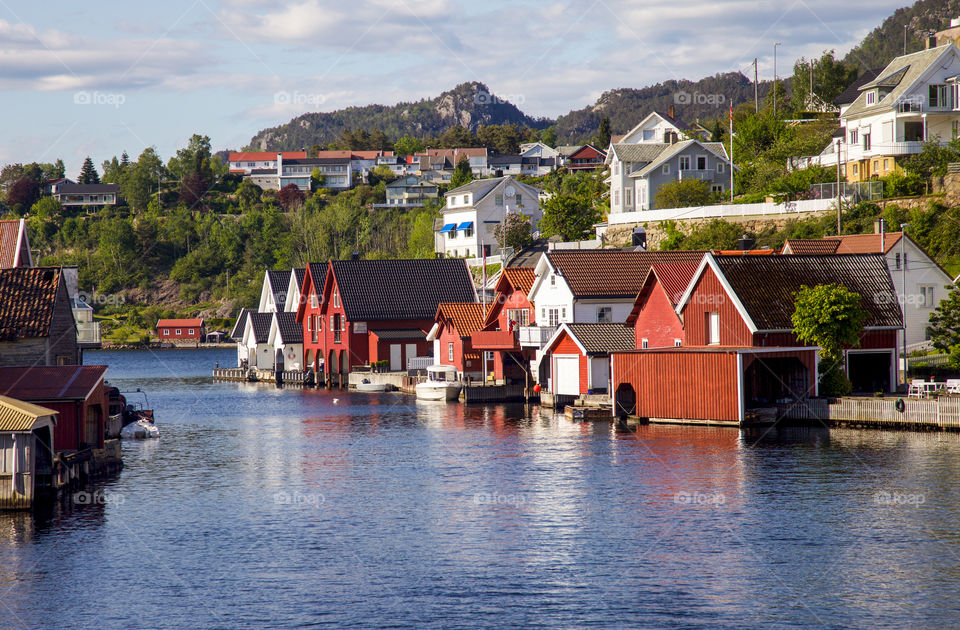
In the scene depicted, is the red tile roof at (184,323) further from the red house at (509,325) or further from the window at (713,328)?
the window at (713,328)

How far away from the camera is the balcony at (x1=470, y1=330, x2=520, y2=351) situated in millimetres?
75125

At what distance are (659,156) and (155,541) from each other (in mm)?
91832

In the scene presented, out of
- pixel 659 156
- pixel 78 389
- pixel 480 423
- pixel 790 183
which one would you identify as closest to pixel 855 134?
pixel 790 183

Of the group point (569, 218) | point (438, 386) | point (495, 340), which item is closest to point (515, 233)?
point (569, 218)

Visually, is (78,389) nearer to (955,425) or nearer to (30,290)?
(30,290)

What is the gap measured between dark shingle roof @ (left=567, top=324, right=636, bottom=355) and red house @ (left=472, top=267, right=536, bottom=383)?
854 centimetres

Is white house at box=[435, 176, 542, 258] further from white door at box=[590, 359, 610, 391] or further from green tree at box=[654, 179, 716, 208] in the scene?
white door at box=[590, 359, 610, 391]

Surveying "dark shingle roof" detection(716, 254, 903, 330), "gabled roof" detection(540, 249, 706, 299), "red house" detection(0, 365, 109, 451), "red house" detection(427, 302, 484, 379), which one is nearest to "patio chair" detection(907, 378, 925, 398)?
→ "dark shingle roof" detection(716, 254, 903, 330)

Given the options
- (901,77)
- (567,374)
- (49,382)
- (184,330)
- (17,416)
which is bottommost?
(17,416)

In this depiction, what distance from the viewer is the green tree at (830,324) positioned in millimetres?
53344

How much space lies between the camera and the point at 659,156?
382ft

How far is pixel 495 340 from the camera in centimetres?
7638

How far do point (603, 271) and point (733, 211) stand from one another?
23.6 metres

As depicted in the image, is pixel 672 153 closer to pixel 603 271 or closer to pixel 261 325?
pixel 603 271
